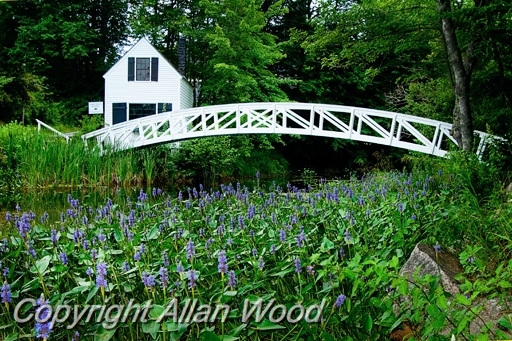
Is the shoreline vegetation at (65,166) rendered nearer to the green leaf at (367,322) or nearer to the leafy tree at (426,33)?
the leafy tree at (426,33)

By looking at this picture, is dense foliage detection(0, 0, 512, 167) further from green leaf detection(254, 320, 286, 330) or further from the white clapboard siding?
green leaf detection(254, 320, 286, 330)

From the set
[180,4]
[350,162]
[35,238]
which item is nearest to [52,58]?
[180,4]

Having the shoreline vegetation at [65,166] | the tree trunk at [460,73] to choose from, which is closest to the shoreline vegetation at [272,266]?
the tree trunk at [460,73]

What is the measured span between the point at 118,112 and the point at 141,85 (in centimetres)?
129

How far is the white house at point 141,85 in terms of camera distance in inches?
758

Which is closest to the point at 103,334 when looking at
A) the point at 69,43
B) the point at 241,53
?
the point at 241,53

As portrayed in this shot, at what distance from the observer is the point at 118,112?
64.0 feet

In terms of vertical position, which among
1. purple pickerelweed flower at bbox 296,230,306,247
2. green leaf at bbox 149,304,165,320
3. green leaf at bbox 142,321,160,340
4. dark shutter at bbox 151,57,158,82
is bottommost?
green leaf at bbox 142,321,160,340

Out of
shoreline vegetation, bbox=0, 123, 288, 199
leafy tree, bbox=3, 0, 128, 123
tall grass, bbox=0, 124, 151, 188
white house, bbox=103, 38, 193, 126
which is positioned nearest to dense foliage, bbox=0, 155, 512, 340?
shoreline vegetation, bbox=0, 123, 288, 199

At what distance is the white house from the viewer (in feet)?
63.2

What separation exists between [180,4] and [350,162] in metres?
10.2

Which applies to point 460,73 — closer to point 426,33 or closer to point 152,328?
point 426,33

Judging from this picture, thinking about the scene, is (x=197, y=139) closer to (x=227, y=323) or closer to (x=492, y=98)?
(x=492, y=98)

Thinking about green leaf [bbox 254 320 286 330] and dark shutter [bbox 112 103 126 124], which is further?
dark shutter [bbox 112 103 126 124]
